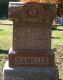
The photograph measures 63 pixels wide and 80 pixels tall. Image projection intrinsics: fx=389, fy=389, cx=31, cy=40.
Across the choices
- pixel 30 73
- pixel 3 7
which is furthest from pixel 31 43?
pixel 3 7

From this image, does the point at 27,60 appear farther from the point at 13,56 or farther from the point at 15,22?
the point at 15,22

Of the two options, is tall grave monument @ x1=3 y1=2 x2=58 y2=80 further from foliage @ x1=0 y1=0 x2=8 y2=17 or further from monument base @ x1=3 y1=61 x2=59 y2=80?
foliage @ x1=0 y1=0 x2=8 y2=17

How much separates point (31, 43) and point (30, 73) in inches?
30.9

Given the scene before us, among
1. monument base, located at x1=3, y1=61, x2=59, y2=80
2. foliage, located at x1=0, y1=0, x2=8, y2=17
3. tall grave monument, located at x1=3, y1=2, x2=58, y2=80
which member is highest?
tall grave monument, located at x1=3, y1=2, x2=58, y2=80

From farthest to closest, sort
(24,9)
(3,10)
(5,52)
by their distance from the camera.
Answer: (3,10) → (5,52) → (24,9)

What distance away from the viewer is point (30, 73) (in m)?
9.88

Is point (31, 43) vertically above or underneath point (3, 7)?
above

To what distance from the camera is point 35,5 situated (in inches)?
389

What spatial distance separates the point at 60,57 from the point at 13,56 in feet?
15.6

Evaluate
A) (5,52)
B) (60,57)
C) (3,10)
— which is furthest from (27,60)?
(3,10)

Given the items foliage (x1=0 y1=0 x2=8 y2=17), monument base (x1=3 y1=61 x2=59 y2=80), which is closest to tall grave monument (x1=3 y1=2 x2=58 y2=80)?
monument base (x1=3 y1=61 x2=59 y2=80)

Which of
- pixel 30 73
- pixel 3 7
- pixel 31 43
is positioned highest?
pixel 31 43

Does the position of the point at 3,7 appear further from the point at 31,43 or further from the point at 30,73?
the point at 30,73

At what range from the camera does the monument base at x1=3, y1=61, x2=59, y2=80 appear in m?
9.85
